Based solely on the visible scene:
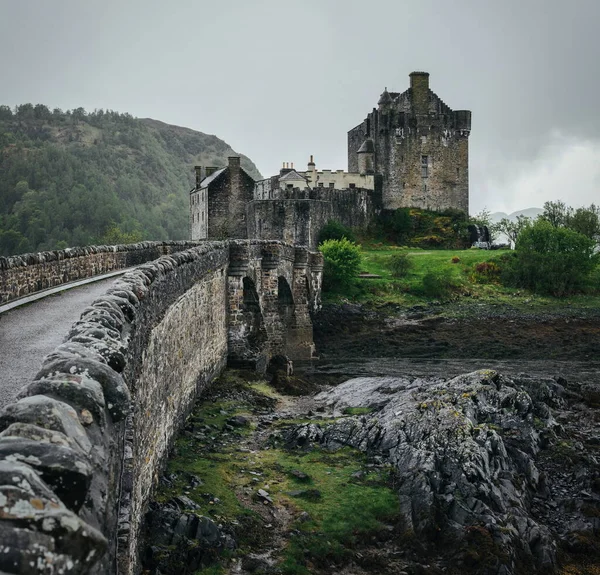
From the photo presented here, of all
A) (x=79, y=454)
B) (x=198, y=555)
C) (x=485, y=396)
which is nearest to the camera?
(x=79, y=454)

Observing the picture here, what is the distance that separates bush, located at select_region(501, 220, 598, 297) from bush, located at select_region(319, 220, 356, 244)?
11.4 meters

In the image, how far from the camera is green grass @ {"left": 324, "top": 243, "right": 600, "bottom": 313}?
153 feet

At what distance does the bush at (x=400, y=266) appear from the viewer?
49969mm

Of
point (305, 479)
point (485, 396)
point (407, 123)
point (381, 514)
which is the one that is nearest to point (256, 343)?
point (485, 396)

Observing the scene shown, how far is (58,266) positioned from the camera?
1719 cm

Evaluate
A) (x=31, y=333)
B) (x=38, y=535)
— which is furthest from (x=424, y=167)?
(x=38, y=535)

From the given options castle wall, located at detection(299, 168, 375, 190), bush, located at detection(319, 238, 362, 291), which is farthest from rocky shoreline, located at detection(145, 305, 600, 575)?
castle wall, located at detection(299, 168, 375, 190)

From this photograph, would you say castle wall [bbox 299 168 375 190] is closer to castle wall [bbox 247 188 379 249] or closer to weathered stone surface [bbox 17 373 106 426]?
castle wall [bbox 247 188 379 249]

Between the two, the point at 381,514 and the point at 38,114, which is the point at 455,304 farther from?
the point at 38,114

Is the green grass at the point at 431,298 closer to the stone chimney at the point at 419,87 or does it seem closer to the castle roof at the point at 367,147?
the castle roof at the point at 367,147

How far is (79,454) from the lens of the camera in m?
3.52

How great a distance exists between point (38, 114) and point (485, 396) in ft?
550

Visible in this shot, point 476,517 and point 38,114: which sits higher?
point 38,114

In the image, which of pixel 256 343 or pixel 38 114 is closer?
pixel 256 343
